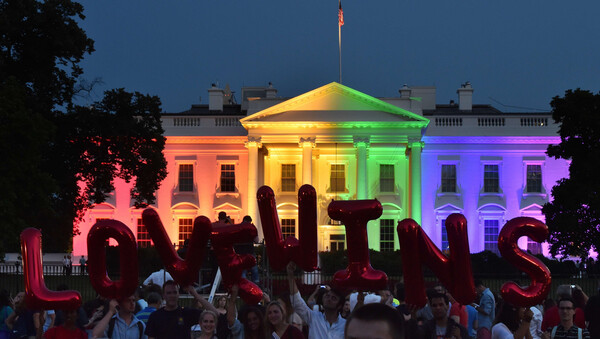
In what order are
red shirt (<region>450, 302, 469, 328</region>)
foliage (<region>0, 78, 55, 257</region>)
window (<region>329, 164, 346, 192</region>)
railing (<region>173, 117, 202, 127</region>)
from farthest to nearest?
railing (<region>173, 117, 202, 127</region>) → window (<region>329, 164, 346, 192</region>) → foliage (<region>0, 78, 55, 257</region>) → red shirt (<region>450, 302, 469, 328</region>)

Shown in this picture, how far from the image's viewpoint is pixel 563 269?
44.6m

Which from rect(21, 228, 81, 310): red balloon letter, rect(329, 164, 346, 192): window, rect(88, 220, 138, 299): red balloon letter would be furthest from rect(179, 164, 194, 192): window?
rect(21, 228, 81, 310): red balloon letter

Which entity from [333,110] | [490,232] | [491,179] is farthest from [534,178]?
[333,110]

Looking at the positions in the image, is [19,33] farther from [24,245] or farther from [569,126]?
[24,245]

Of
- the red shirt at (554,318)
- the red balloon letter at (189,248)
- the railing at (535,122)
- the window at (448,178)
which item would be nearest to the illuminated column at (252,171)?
the window at (448,178)

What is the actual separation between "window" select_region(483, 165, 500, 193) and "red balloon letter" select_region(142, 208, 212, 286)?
44.5 metres

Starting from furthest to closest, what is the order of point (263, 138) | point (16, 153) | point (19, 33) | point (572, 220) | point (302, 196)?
point (263, 138), point (572, 220), point (19, 33), point (16, 153), point (302, 196)

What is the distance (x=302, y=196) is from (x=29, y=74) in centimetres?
2708

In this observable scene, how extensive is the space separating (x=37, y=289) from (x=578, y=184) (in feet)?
109

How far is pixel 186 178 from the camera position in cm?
5316

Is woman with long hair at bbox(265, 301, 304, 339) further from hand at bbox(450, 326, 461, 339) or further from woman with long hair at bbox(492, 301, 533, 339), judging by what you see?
woman with long hair at bbox(492, 301, 533, 339)

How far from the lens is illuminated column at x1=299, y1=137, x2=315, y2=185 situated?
48.7 meters

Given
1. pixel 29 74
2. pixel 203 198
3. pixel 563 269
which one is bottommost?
pixel 563 269

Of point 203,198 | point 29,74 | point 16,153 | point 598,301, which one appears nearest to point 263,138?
point 203,198
